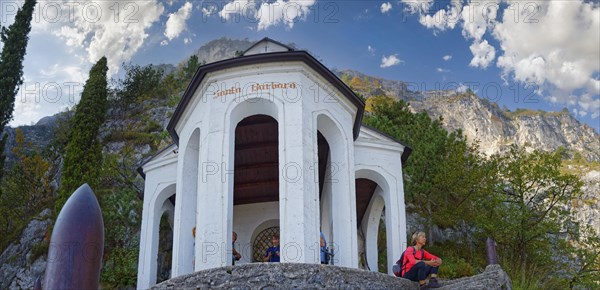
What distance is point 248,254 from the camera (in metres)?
19.3

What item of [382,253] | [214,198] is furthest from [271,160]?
[382,253]

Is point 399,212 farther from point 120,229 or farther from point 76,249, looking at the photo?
point 120,229

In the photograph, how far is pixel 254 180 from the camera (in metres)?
18.8

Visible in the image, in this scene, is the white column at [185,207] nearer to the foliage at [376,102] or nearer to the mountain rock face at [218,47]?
the foliage at [376,102]

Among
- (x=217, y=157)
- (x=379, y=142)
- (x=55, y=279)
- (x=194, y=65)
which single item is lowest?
(x=55, y=279)

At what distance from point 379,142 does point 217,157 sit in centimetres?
573

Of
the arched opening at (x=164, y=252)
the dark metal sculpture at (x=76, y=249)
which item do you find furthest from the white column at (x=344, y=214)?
the arched opening at (x=164, y=252)

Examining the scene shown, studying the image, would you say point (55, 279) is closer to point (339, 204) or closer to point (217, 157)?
point (217, 157)

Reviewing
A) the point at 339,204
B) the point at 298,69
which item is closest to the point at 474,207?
the point at 339,204

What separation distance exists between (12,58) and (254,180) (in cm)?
1725

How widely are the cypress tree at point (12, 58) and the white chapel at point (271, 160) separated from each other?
42.0 feet

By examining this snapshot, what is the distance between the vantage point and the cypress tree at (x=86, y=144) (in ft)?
86.6

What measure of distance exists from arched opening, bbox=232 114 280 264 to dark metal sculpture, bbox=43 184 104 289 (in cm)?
1232

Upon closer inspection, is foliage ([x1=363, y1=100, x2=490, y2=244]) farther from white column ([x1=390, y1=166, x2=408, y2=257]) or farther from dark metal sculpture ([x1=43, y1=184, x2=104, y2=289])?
dark metal sculpture ([x1=43, y1=184, x2=104, y2=289])
